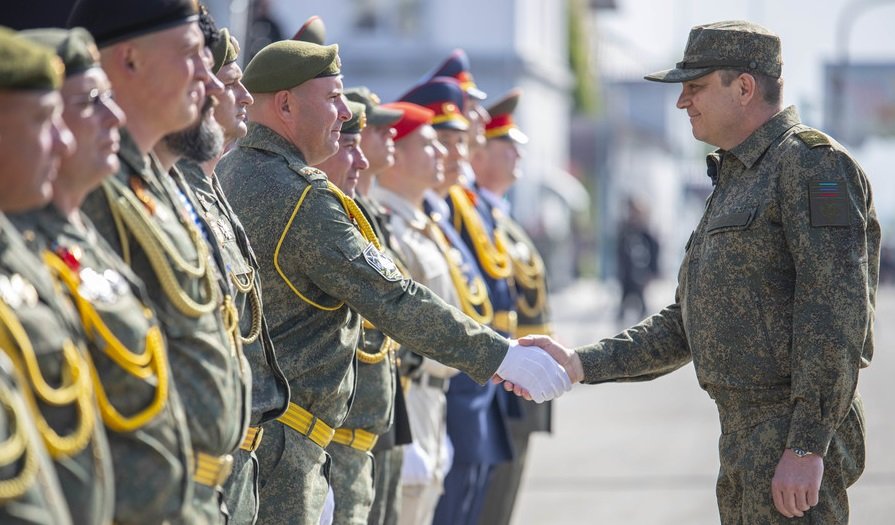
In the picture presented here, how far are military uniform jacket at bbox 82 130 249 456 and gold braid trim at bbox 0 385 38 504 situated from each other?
0.73 meters

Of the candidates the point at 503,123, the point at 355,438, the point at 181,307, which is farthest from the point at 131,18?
the point at 503,123

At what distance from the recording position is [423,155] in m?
6.98

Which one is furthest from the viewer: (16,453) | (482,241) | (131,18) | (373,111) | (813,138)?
(482,241)

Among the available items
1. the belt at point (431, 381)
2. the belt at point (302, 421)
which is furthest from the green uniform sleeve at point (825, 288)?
the belt at point (431, 381)

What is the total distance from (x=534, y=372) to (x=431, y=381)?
6.31 feet

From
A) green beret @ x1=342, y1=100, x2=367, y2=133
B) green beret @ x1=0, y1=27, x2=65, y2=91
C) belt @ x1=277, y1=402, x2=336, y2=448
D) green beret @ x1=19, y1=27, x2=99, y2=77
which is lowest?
belt @ x1=277, y1=402, x2=336, y2=448

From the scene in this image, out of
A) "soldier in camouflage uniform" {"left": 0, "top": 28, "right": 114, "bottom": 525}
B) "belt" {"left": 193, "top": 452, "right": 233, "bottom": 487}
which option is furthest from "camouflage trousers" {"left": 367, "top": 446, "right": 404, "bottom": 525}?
"soldier in camouflage uniform" {"left": 0, "top": 28, "right": 114, "bottom": 525}

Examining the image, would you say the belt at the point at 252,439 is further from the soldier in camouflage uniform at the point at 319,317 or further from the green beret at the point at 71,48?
the green beret at the point at 71,48

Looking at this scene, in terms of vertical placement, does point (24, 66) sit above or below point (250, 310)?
above

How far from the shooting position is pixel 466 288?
7.11m

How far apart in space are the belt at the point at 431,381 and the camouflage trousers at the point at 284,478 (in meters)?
1.93

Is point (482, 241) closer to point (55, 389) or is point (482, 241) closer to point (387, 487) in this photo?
point (387, 487)

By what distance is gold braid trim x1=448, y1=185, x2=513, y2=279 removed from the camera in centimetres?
777

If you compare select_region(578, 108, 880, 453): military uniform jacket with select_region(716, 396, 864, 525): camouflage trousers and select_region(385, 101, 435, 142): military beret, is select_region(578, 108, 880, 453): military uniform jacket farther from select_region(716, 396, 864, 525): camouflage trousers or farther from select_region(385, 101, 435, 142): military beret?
select_region(385, 101, 435, 142): military beret
